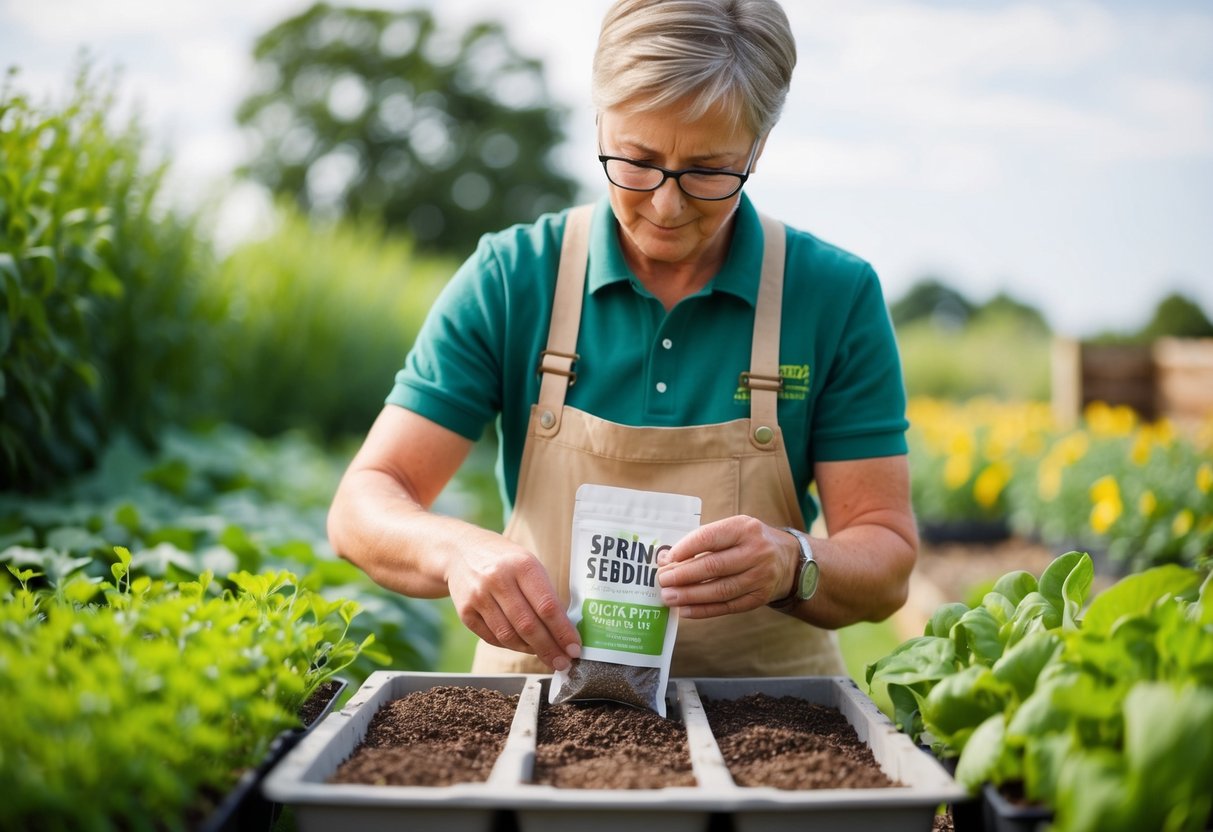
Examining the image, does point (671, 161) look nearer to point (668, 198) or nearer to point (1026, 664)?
point (668, 198)

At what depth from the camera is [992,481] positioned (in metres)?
5.84

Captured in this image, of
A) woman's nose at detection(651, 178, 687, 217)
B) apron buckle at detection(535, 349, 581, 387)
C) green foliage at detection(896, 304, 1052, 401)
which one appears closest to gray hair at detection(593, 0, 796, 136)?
woman's nose at detection(651, 178, 687, 217)

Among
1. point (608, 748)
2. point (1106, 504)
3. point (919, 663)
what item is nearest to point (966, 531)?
point (1106, 504)

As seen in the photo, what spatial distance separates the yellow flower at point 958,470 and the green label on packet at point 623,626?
4.89m

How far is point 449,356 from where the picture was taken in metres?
1.99

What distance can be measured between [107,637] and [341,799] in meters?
0.34

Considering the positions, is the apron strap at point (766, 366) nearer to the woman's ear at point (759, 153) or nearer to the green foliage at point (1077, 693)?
the woman's ear at point (759, 153)

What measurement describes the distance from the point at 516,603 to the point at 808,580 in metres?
0.50

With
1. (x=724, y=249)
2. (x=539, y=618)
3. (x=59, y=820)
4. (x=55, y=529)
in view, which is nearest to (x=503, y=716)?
(x=539, y=618)

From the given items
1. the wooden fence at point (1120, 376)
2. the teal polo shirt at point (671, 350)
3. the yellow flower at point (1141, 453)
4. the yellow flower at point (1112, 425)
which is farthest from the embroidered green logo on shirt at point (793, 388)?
the wooden fence at point (1120, 376)

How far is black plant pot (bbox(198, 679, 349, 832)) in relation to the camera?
41.6 inches

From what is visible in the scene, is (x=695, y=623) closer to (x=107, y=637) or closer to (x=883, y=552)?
(x=883, y=552)

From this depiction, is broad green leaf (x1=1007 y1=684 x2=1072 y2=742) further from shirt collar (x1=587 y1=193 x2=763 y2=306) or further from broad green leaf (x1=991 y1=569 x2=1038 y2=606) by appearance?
shirt collar (x1=587 y1=193 x2=763 y2=306)

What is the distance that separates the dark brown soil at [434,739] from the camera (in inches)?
46.9
